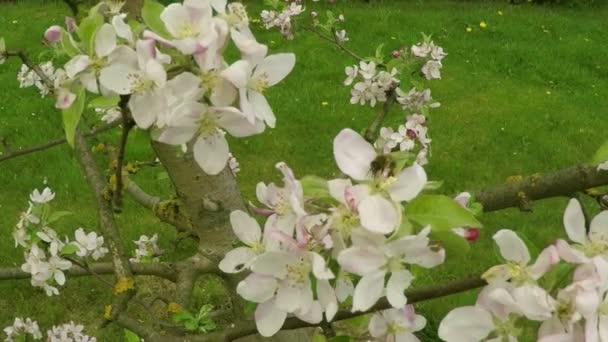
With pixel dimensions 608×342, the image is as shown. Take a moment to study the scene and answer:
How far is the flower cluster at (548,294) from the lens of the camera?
0.78 meters

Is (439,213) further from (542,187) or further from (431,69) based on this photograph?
(431,69)

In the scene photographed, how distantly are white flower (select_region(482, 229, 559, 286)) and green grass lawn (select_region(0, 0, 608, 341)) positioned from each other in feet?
9.19

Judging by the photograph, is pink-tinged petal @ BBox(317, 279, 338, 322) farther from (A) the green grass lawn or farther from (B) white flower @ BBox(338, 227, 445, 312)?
(A) the green grass lawn

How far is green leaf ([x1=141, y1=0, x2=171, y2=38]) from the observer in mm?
918

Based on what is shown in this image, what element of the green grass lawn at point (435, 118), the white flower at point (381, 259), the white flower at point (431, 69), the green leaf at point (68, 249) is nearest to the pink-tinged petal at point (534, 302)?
the white flower at point (381, 259)

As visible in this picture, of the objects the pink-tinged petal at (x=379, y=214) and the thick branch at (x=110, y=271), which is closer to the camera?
the pink-tinged petal at (x=379, y=214)

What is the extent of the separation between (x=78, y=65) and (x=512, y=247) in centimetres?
54

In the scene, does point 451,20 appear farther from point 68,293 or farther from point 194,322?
point 194,322

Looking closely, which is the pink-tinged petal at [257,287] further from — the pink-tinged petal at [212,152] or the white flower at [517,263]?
the white flower at [517,263]

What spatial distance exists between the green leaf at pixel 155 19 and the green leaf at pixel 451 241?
392mm

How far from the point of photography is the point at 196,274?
190 cm

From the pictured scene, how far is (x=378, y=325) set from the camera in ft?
3.63

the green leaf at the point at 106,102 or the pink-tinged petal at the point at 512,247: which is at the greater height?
the pink-tinged petal at the point at 512,247

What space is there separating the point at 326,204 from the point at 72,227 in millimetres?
3881
